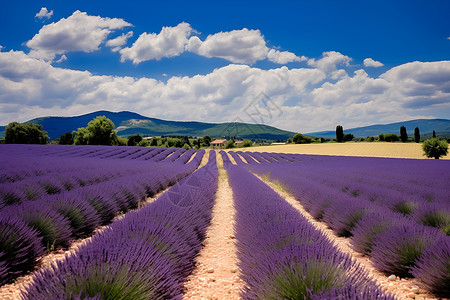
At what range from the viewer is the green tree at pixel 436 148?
23391 mm

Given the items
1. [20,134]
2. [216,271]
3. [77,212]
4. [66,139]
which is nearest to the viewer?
[216,271]

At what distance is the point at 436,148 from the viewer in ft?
77.3

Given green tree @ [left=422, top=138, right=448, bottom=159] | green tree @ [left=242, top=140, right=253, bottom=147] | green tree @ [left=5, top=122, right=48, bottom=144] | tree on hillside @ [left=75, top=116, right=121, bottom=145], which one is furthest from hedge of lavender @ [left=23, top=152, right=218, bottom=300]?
green tree @ [left=5, top=122, right=48, bottom=144]

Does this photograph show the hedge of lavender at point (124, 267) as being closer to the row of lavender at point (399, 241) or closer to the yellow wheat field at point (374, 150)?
the row of lavender at point (399, 241)

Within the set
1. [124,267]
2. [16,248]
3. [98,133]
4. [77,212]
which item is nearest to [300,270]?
[124,267]

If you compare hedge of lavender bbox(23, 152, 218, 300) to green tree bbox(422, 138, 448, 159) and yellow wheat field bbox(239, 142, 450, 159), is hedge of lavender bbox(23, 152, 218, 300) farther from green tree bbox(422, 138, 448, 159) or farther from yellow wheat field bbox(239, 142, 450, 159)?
yellow wheat field bbox(239, 142, 450, 159)

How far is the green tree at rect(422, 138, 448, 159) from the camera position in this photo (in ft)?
76.7

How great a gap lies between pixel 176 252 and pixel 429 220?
375cm

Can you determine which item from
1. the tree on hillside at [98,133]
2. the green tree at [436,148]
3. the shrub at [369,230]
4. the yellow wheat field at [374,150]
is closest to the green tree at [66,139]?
the tree on hillside at [98,133]

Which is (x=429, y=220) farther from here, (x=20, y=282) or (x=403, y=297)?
(x=20, y=282)

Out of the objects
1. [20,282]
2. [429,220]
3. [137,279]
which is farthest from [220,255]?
[429,220]

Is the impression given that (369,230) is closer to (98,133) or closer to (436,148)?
(436,148)

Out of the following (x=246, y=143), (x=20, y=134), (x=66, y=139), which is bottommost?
(x=246, y=143)

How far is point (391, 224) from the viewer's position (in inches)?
124
